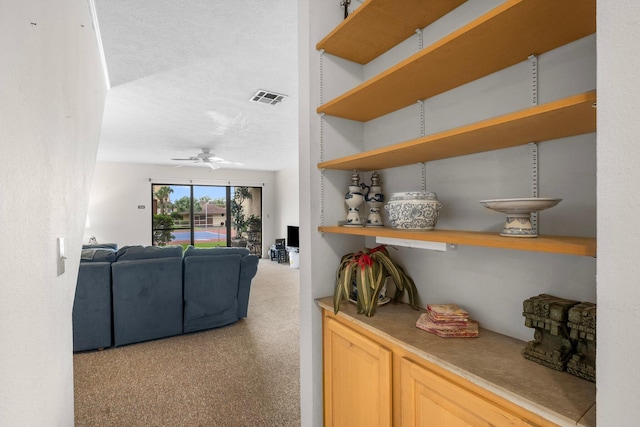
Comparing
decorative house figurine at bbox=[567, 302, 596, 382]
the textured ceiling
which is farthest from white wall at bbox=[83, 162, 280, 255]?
decorative house figurine at bbox=[567, 302, 596, 382]

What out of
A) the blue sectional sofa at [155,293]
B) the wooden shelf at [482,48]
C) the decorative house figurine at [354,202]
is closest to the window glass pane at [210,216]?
the blue sectional sofa at [155,293]

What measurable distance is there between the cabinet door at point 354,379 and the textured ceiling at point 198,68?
1.83m

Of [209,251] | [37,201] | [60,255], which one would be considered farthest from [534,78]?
[209,251]

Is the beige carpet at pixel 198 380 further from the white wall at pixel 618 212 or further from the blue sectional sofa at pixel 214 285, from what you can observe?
the white wall at pixel 618 212

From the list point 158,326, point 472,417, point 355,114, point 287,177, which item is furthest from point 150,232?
point 472,417

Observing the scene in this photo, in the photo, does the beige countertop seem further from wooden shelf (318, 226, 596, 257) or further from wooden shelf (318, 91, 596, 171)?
wooden shelf (318, 91, 596, 171)

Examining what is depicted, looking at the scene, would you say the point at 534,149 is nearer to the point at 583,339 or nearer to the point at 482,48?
the point at 482,48

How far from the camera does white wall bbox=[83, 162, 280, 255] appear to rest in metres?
6.85

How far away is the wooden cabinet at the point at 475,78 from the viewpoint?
84 centimetres

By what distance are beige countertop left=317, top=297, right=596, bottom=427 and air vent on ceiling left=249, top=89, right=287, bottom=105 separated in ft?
7.88

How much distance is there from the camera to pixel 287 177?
27.1 ft

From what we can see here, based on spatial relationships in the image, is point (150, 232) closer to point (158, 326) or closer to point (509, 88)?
point (158, 326)

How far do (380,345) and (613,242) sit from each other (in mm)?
852

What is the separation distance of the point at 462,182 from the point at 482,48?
1.73 feet
